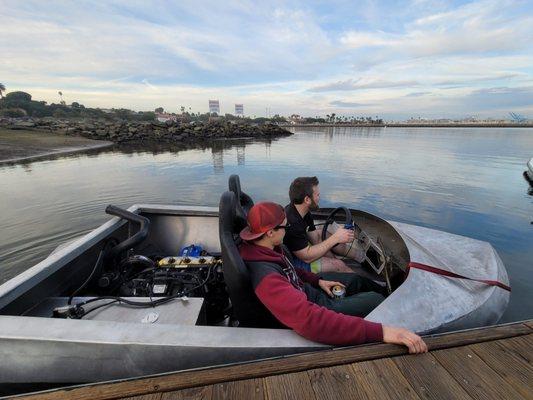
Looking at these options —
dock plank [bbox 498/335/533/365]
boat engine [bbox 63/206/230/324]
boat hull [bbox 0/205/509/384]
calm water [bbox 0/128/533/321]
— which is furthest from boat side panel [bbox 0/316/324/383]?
calm water [bbox 0/128/533/321]

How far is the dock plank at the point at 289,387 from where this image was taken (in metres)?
1.47

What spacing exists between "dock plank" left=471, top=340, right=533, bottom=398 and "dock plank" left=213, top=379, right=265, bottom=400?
4.85 ft

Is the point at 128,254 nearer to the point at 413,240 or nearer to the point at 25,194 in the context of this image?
the point at 413,240

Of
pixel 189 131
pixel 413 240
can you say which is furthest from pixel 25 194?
pixel 189 131

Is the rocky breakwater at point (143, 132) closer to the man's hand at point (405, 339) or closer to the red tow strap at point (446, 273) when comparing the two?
the red tow strap at point (446, 273)

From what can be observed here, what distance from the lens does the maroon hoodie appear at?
1.69m

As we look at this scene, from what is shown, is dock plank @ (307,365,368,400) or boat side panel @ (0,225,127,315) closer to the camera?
dock plank @ (307,365,368,400)

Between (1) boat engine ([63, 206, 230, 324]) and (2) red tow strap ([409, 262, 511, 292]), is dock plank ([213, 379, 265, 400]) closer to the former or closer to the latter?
(1) boat engine ([63, 206, 230, 324])

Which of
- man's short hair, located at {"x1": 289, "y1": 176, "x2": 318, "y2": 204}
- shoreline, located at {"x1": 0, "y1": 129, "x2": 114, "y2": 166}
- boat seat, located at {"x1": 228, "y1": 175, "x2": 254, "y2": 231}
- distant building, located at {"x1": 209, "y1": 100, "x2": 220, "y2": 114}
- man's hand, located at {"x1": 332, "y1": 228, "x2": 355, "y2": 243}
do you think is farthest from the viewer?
distant building, located at {"x1": 209, "y1": 100, "x2": 220, "y2": 114}

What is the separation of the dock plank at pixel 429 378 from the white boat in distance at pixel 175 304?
26cm

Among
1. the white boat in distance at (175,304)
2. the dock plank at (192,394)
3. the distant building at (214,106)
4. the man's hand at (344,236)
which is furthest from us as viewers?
the distant building at (214,106)

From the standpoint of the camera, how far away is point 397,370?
1.64 meters

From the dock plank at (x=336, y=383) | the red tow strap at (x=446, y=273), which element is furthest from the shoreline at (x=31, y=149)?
the red tow strap at (x=446, y=273)

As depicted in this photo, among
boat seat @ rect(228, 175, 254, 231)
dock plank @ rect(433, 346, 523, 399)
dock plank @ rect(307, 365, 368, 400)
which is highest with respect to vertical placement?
boat seat @ rect(228, 175, 254, 231)
